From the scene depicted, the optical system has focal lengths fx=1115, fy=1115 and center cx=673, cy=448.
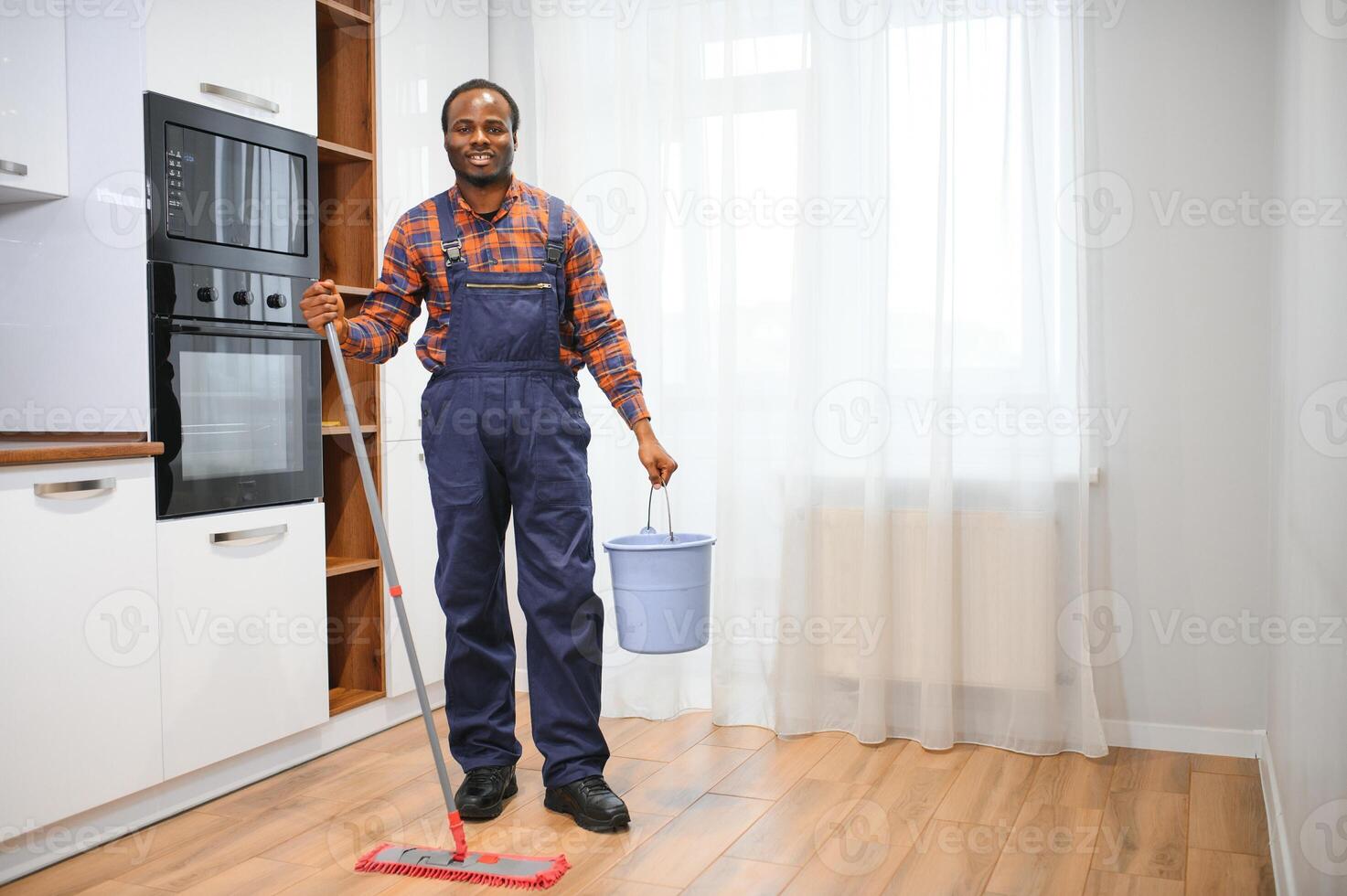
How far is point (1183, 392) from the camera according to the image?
A: 9.32 feet

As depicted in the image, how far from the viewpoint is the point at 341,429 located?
3016 millimetres

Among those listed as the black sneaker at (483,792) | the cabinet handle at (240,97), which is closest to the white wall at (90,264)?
the cabinet handle at (240,97)

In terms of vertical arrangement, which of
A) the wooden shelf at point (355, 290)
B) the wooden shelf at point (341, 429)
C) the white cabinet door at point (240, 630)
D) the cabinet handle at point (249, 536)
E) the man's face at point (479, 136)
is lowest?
the white cabinet door at point (240, 630)

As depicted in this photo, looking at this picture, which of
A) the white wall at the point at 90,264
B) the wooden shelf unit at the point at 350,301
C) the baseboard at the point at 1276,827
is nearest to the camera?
the baseboard at the point at 1276,827

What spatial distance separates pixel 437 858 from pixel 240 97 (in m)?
1.79

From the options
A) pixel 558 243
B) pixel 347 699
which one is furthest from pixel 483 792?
pixel 558 243

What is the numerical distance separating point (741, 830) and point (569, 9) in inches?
92.6

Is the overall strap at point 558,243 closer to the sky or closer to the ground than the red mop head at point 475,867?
closer to the sky

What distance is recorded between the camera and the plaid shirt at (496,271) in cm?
240

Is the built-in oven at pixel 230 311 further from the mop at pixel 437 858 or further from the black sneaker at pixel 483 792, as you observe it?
the black sneaker at pixel 483 792

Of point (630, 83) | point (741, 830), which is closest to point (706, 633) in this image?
point (741, 830)

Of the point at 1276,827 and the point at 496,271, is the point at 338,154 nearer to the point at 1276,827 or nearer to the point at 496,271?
the point at 496,271

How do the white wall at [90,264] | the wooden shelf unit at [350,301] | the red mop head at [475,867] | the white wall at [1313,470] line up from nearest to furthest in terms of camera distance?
the white wall at [1313,470]
the red mop head at [475,867]
the white wall at [90,264]
the wooden shelf unit at [350,301]

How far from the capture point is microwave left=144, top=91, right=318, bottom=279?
2473 millimetres
